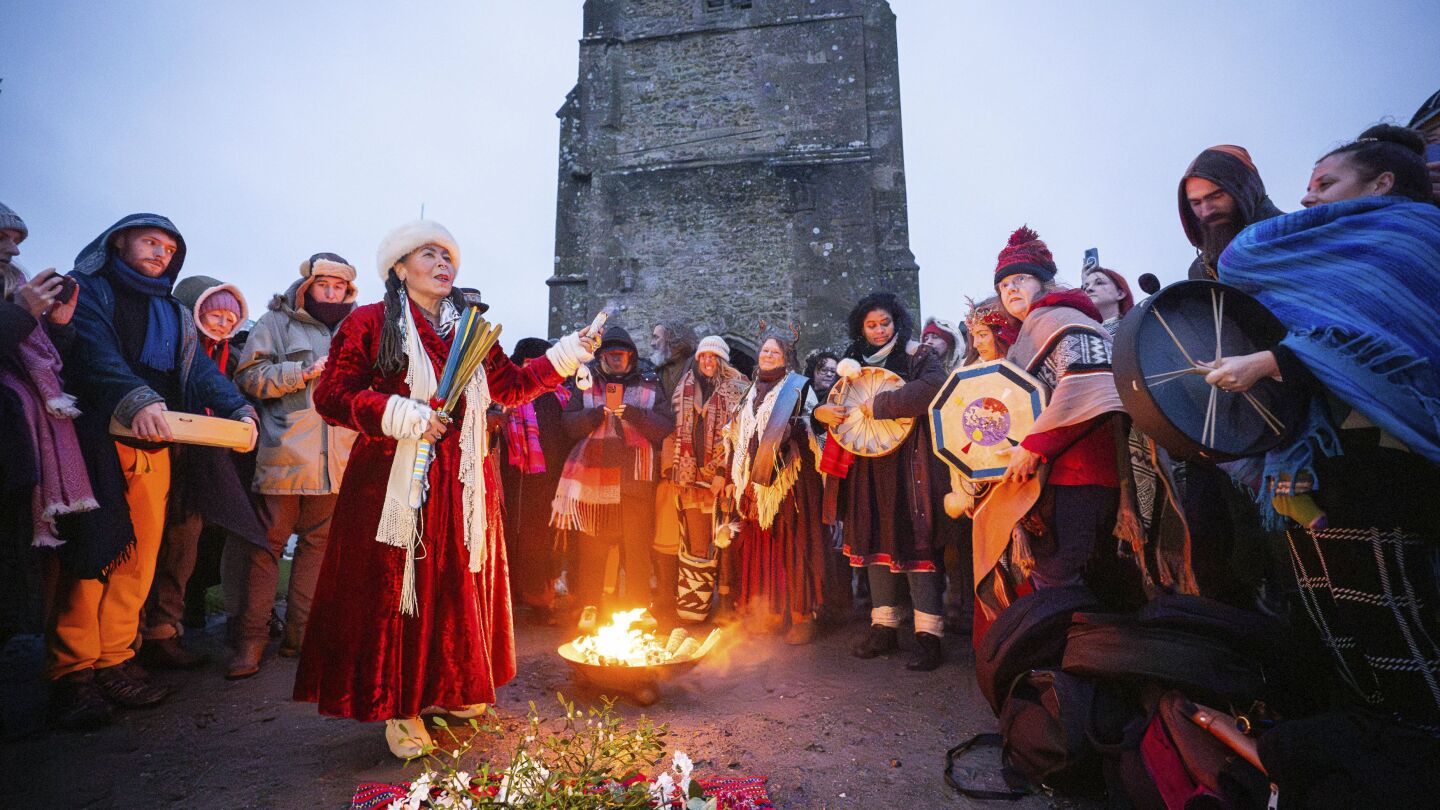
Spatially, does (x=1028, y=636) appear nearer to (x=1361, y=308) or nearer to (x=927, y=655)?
(x=1361, y=308)

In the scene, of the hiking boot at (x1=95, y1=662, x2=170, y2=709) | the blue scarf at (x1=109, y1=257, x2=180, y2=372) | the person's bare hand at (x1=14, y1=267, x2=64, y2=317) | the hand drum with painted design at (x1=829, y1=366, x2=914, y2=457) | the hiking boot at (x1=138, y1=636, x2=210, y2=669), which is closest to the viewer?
the person's bare hand at (x1=14, y1=267, x2=64, y2=317)

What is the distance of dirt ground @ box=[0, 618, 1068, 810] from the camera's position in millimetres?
2543

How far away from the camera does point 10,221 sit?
3033 millimetres

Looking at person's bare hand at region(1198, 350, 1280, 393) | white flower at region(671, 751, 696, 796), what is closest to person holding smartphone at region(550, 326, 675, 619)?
white flower at region(671, 751, 696, 796)

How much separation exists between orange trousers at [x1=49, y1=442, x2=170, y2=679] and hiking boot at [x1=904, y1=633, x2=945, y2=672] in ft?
13.4

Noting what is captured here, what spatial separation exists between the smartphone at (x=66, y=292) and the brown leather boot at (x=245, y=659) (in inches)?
79.7

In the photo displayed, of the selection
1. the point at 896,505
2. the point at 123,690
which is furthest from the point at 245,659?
the point at 896,505

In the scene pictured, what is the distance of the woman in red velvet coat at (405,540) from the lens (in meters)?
2.64

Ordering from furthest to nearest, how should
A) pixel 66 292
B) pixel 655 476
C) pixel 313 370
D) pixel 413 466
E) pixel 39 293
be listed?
pixel 655 476
pixel 313 370
pixel 66 292
pixel 39 293
pixel 413 466

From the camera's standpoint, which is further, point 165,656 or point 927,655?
point 927,655

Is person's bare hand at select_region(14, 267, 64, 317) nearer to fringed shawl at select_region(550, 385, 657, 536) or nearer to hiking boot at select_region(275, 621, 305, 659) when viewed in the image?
hiking boot at select_region(275, 621, 305, 659)

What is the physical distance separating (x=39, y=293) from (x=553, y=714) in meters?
2.90

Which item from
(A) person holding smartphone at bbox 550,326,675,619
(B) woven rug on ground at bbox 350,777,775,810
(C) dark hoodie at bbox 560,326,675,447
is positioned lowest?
(B) woven rug on ground at bbox 350,777,775,810

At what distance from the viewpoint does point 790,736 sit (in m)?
3.12
